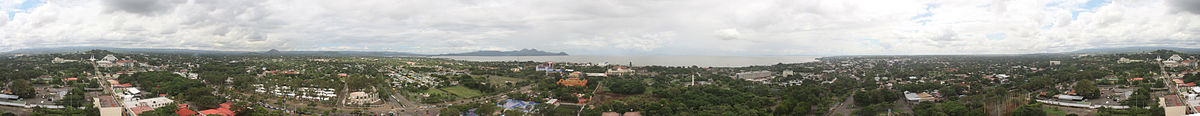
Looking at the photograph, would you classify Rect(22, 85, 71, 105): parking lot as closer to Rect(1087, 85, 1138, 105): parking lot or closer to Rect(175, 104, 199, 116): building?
Rect(175, 104, 199, 116): building

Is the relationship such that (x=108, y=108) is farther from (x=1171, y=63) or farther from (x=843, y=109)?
(x=1171, y=63)

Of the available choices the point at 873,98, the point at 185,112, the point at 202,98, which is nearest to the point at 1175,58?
the point at 873,98

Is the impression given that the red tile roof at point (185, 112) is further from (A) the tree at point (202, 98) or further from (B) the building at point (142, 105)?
(B) the building at point (142, 105)

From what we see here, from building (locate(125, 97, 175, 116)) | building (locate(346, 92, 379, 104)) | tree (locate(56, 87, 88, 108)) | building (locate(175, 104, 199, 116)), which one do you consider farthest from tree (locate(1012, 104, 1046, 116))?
tree (locate(56, 87, 88, 108))

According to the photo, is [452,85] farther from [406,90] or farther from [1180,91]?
[1180,91]

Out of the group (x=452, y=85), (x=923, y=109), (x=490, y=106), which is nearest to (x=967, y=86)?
(x=923, y=109)

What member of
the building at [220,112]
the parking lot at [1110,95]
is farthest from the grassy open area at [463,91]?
the parking lot at [1110,95]
